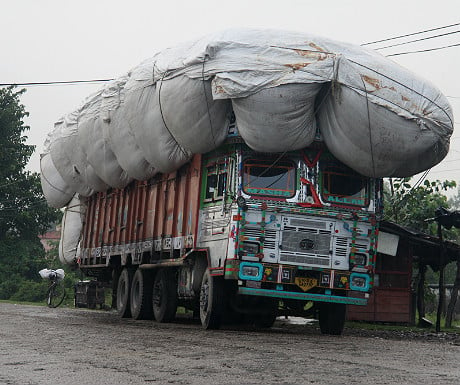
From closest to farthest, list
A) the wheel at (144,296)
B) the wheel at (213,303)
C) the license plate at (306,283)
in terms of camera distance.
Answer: the license plate at (306,283) → the wheel at (213,303) → the wheel at (144,296)

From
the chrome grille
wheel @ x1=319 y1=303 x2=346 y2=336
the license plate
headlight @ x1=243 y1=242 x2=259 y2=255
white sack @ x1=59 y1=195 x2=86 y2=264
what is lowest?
wheel @ x1=319 y1=303 x2=346 y2=336

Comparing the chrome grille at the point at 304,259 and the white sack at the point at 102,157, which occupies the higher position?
the white sack at the point at 102,157

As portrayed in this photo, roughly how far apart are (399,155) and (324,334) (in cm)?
319

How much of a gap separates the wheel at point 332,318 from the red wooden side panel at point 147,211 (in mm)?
2450

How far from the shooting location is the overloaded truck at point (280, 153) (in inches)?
479

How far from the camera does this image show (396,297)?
19875 mm

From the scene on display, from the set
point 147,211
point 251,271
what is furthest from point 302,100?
point 147,211

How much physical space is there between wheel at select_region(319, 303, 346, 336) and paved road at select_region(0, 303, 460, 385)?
6.87ft

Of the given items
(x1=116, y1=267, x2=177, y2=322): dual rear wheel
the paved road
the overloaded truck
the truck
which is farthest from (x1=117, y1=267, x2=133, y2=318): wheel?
the paved road

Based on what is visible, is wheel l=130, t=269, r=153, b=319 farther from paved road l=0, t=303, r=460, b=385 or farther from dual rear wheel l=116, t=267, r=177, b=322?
paved road l=0, t=303, r=460, b=385

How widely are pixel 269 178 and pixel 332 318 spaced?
2618mm

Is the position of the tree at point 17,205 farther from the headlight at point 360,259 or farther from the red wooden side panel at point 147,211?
the headlight at point 360,259

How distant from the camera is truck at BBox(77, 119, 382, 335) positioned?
1256 cm

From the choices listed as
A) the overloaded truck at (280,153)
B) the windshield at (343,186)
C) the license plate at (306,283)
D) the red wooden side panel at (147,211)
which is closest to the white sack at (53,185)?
the red wooden side panel at (147,211)
